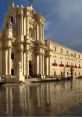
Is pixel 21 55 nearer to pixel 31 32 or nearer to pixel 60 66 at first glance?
pixel 31 32

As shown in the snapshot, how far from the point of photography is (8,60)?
2277 inches

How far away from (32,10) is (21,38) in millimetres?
11760

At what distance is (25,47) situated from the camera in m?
62.1

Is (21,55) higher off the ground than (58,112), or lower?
higher

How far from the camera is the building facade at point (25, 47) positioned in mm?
57719

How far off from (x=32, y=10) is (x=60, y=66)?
24.5 meters

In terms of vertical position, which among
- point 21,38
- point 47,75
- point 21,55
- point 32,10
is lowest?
point 47,75

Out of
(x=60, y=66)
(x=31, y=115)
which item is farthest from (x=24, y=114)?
(x=60, y=66)

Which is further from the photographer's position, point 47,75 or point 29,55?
point 47,75

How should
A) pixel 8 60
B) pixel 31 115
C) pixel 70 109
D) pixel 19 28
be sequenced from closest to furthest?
pixel 31 115
pixel 70 109
pixel 8 60
pixel 19 28

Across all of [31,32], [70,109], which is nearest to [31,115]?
[70,109]

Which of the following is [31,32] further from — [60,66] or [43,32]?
[60,66]

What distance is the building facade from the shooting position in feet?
189

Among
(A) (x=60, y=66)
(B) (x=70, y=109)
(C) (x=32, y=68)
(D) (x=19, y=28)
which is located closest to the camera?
(B) (x=70, y=109)
